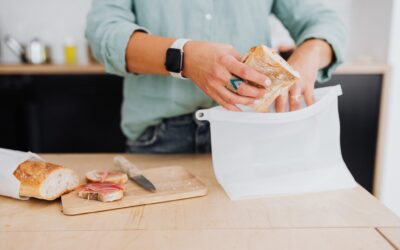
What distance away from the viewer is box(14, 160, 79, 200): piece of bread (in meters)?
0.77

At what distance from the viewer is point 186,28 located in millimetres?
1080

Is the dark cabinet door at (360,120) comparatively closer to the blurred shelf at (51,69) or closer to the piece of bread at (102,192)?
the blurred shelf at (51,69)

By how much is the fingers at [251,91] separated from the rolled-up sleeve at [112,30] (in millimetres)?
289

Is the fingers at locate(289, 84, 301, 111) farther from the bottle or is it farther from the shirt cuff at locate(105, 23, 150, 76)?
the bottle

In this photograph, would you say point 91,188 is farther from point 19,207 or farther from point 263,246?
point 263,246

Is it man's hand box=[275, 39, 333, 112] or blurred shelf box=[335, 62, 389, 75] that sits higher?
man's hand box=[275, 39, 333, 112]

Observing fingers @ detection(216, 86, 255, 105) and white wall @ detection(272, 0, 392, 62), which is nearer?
fingers @ detection(216, 86, 255, 105)

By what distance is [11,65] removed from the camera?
2.20m

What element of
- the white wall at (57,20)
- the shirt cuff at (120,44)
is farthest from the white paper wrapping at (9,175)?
the white wall at (57,20)

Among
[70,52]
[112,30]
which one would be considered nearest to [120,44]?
[112,30]

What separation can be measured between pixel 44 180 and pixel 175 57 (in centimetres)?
33

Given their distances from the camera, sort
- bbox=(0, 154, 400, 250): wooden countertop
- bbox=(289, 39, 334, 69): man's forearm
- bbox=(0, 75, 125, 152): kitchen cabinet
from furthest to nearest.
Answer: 1. bbox=(0, 75, 125, 152): kitchen cabinet
2. bbox=(289, 39, 334, 69): man's forearm
3. bbox=(0, 154, 400, 250): wooden countertop

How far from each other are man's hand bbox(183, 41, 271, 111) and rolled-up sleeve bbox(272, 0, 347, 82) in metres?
0.31

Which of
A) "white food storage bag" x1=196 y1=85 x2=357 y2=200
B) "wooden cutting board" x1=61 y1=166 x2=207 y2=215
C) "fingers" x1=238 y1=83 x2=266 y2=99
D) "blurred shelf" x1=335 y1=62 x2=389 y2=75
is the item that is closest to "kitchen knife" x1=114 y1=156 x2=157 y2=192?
"wooden cutting board" x1=61 y1=166 x2=207 y2=215
